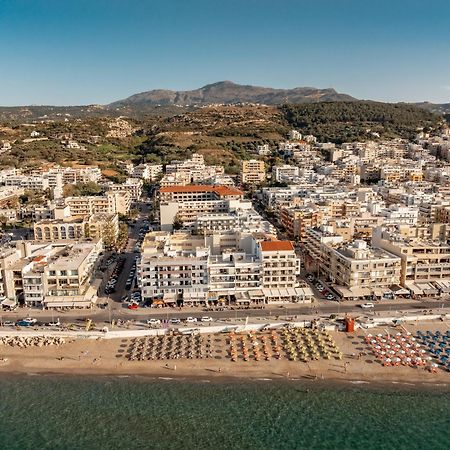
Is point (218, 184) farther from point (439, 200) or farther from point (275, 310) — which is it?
point (275, 310)

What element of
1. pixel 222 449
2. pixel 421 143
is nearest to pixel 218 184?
pixel 222 449

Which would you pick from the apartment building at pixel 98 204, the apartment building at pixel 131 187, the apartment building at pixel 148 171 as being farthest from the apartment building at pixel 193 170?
the apartment building at pixel 98 204

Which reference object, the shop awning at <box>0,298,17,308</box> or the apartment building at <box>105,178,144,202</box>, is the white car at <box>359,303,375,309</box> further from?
the apartment building at <box>105,178,144,202</box>

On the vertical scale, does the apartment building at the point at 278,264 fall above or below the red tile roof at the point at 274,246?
below

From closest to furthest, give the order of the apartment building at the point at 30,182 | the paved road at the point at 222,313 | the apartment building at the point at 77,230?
the paved road at the point at 222,313
the apartment building at the point at 77,230
the apartment building at the point at 30,182

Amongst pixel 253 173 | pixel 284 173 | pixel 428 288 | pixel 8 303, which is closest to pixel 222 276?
pixel 8 303

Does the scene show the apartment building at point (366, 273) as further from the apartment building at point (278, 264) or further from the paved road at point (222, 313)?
the apartment building at point (278, 264)

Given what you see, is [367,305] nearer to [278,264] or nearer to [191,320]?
[278,264]
